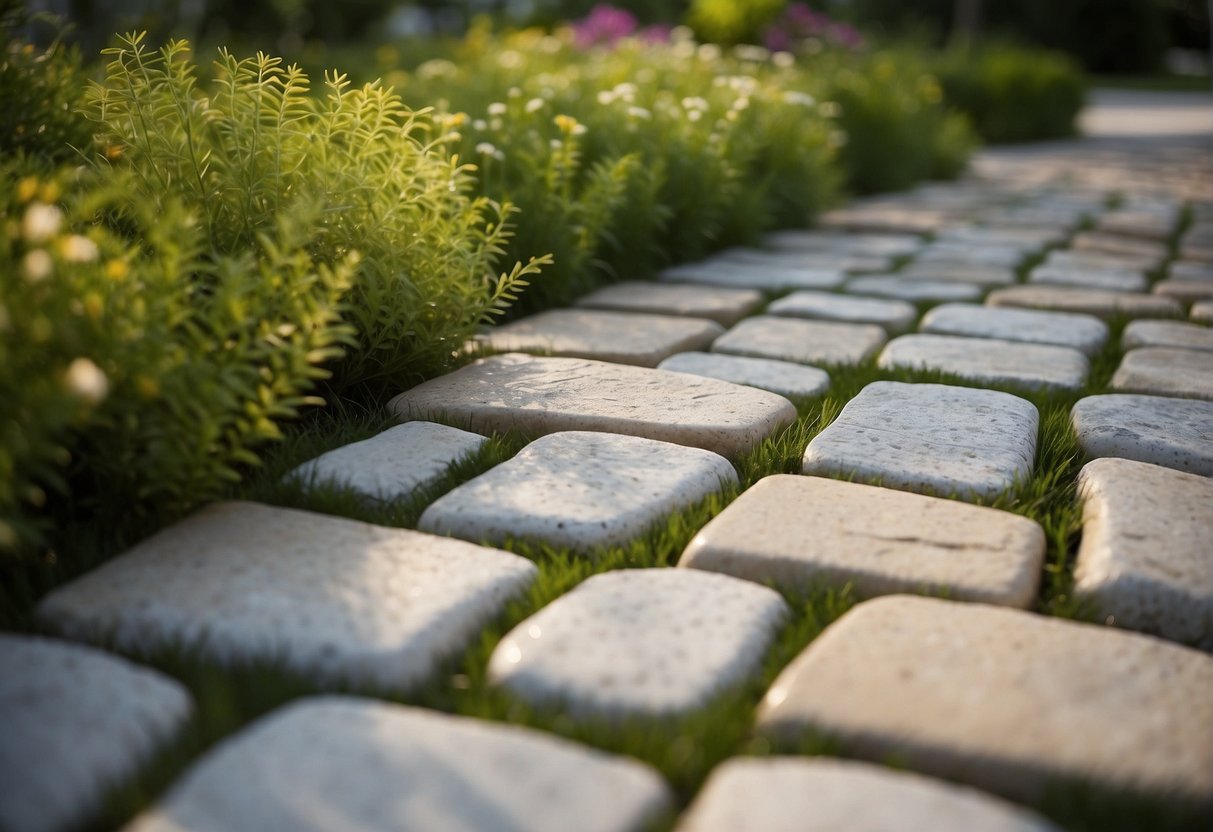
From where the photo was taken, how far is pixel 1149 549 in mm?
1518

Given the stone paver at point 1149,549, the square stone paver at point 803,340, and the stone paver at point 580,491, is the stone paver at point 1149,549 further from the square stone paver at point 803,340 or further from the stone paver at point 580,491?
the square stone paver at point 803,340

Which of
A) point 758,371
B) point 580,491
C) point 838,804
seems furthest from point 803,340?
point 838,804

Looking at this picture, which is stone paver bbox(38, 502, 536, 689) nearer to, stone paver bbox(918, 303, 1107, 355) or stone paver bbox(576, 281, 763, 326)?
stone paver bbox(576, 281, 763, 326)

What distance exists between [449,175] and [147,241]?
64cm

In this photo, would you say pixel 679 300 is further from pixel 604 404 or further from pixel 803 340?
pixel 604 404

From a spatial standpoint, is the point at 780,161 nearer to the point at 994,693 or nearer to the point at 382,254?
the point at 382,254

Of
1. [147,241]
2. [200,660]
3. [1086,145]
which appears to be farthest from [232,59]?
[1086,145]

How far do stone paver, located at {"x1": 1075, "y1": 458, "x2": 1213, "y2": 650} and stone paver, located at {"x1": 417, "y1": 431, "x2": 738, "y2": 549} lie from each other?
0.58 metres

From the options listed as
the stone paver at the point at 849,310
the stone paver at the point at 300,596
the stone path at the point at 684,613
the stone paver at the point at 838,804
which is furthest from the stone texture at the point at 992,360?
the stone paver at the point at 838,804

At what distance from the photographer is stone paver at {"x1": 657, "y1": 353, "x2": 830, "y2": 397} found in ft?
7.59

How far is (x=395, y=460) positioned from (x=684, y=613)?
68 cm

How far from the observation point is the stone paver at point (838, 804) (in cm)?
98

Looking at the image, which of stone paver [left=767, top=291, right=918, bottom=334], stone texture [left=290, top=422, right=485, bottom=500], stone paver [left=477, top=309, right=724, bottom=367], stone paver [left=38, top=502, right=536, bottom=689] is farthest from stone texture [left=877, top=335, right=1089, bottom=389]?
stone paver [left=38, top=502, right=536, bottom=689]

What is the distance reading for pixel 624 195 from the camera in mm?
3359
